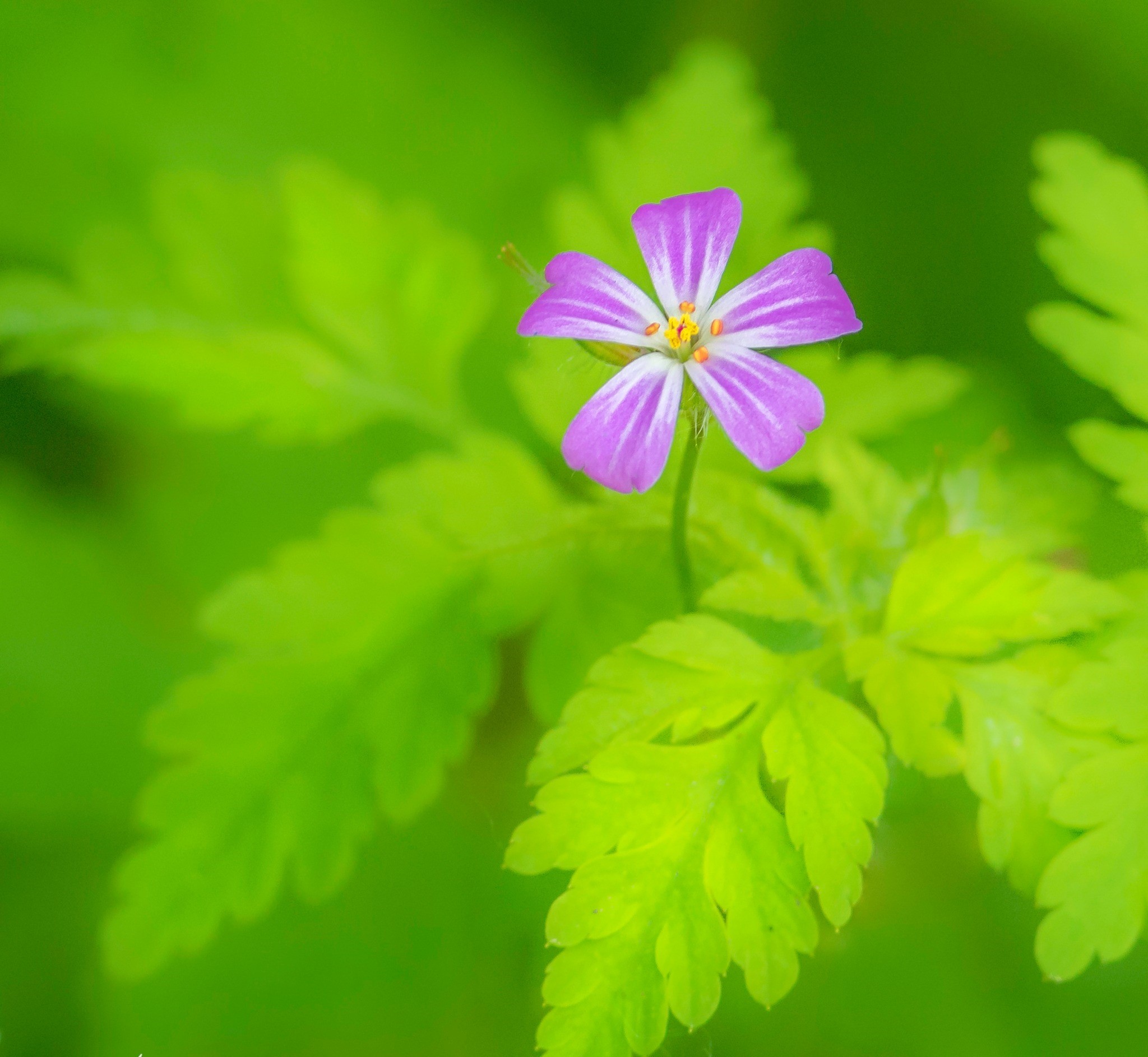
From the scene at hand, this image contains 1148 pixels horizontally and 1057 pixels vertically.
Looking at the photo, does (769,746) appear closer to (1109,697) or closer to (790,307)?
(1109,697)

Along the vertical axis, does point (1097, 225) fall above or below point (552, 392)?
below

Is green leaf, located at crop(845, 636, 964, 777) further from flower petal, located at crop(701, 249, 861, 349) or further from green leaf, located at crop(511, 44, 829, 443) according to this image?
green leaf, located at crop(511, 44, 829, 443)

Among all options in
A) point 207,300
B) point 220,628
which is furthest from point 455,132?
point 220,628

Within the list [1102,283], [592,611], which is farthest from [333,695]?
[1102,283]

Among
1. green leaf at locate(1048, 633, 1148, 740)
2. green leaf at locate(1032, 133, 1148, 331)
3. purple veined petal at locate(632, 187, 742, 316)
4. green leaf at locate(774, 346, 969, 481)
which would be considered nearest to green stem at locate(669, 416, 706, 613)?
purple veined petal at locate(632, 187, 742, 316)

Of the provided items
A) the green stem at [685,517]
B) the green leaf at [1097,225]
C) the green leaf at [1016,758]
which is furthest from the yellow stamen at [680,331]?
the green leaf at [1097,225]

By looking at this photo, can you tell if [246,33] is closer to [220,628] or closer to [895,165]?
[895,165]
